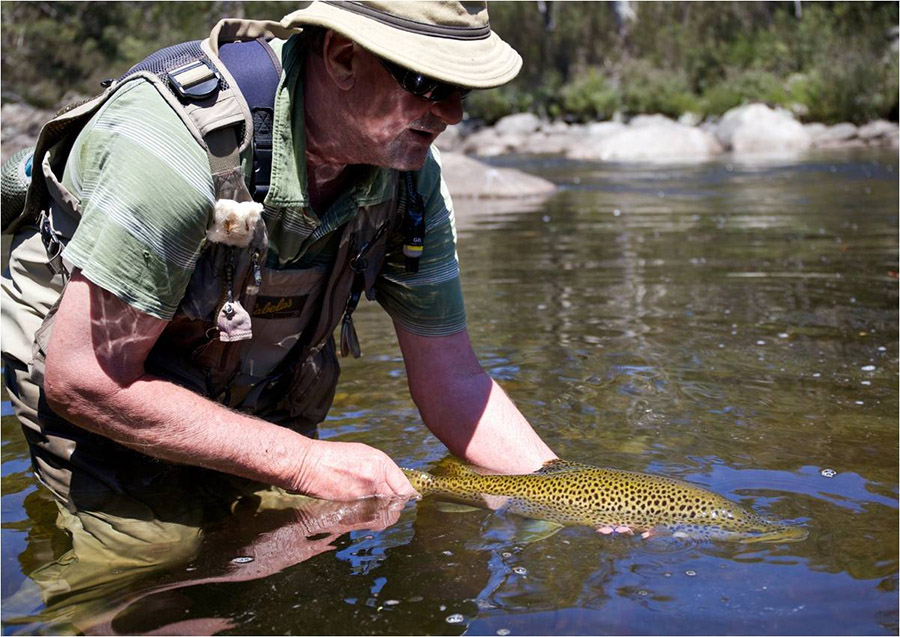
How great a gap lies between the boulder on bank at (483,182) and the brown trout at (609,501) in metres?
13.2

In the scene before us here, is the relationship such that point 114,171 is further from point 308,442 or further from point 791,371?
point 791,371

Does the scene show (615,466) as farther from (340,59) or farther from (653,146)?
(653,146)

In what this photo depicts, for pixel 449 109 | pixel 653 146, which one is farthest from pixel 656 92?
pixel 449 109

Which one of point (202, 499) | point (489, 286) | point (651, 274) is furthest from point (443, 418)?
point (651, 274)

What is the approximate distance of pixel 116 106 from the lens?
2.78m

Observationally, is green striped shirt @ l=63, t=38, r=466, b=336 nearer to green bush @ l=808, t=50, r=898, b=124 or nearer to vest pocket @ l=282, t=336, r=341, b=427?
vest pocket @ l=282, t=336, r=341, b=427

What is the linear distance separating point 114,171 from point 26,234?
93 cm

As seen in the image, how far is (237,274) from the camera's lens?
3025 mm

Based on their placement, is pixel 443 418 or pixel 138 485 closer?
pixel 138 485

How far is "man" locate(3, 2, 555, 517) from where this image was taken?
2.70 metres

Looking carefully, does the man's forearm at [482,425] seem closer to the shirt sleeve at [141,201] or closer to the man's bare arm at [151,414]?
the man's bare arm at [151,414]

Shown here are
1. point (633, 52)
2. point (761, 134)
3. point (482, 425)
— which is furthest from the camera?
point (633, 52)

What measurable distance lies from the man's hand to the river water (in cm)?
24

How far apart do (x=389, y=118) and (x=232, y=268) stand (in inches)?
25.0
